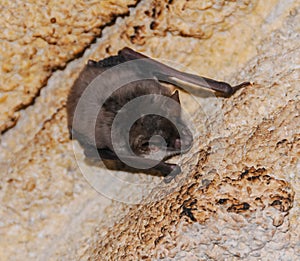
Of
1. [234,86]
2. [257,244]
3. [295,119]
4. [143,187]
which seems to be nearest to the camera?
[257,244]

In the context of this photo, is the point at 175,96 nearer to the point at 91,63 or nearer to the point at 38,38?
the point at 91,63

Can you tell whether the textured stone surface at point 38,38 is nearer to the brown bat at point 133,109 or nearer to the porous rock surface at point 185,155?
the porous rock surface at point 185,155

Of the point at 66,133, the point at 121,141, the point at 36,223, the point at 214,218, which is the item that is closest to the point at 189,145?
the point at 121,141

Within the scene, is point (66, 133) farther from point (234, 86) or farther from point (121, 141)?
point (234, 86)

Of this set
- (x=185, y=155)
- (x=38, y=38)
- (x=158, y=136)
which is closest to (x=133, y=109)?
(x=158, y=136)

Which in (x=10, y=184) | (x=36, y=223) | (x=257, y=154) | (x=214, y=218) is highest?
(x=10, y=184)

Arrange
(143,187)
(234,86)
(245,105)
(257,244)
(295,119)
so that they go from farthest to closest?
(143,187), (234,86), (245,105), (295,119), (257,244)
